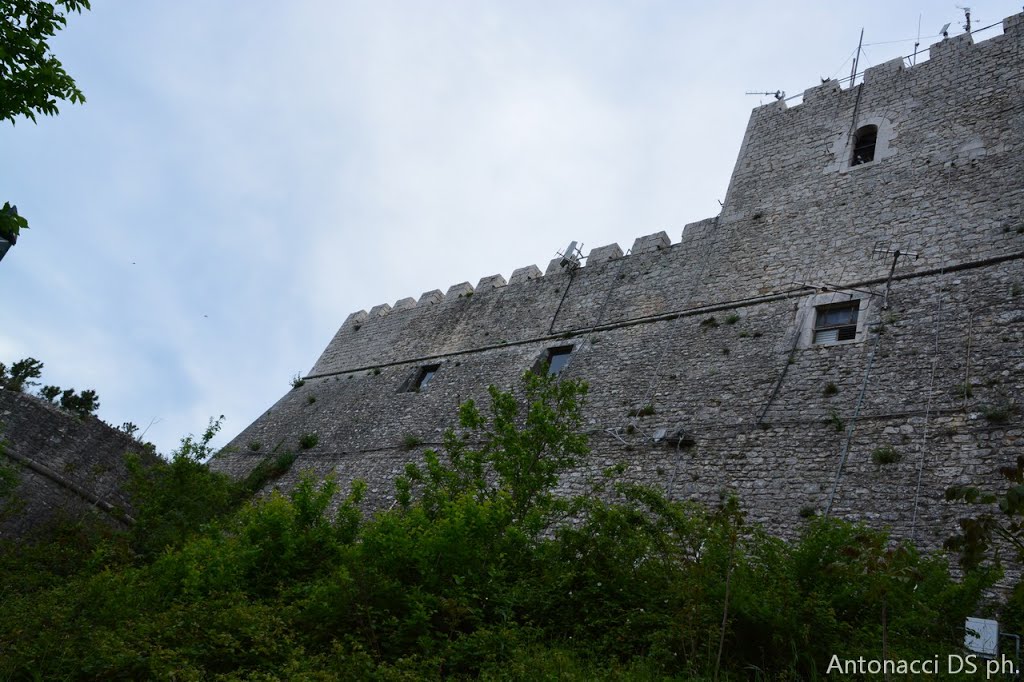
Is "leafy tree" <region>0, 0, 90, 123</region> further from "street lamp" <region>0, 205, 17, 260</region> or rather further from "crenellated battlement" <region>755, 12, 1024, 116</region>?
"crenellated battlement" <region>755, 12, 1024, 116</region>

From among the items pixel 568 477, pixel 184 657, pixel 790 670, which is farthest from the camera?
pixel 568 477

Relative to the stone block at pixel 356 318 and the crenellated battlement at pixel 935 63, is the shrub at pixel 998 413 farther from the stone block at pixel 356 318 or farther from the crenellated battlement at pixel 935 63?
the stone block at pixel 356 318

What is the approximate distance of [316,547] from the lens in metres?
7.59

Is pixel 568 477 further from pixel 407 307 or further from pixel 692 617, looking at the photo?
pixel 407 307

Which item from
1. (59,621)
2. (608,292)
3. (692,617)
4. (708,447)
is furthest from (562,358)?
(59,621)

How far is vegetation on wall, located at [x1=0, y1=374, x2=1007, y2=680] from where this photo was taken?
16.9 feet

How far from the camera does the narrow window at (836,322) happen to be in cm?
966

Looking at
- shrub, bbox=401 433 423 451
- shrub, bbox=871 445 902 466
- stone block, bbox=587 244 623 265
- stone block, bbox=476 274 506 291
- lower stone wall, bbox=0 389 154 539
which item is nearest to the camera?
shrub, bbox=871 445 902 466

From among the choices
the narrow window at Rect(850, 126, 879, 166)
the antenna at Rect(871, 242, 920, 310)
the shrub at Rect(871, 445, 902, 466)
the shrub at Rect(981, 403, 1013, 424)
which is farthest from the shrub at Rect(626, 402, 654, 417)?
the narrow window at Rect(850, 126, 879, 166)

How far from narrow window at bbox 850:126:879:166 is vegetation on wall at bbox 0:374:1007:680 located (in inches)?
296

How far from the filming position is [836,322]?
9.91 m

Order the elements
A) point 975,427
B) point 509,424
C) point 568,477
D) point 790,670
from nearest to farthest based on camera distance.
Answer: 1. point 790,670
2. point 975,427
3. point 509,424
4. point 568,477

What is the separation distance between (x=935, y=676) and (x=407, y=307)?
52.4ft

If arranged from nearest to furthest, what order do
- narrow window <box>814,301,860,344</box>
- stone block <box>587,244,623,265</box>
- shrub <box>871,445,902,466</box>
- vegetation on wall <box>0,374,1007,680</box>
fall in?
vegetation on wall <box>0,374,1007,680</box>
shrub <box>871,445,902,466</box>
narrow window <box>814,301,860,344</box>
stone block <box>587,244,623,265</box>
